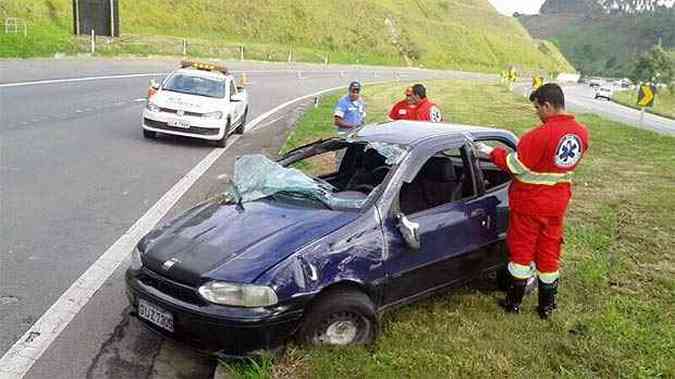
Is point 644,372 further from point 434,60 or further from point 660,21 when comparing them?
point 660,21

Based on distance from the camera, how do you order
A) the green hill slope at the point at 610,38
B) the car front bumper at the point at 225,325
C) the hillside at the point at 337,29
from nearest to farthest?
the car front bumper at the point at 225,325 < the hillside at the point at 337,29 < the green hill slope at the point at 610,38

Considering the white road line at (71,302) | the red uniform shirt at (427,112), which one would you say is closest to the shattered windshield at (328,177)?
the white road line at (71,302)

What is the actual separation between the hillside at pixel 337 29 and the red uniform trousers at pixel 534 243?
2664 cm

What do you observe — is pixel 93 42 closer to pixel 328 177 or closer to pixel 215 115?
pixel 215 115

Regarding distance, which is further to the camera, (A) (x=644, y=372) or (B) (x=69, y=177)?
(B) (x=69, y=177)

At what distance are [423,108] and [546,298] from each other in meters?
3.90

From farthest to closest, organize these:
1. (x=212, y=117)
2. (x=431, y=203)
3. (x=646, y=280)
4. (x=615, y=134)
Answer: (x=615, y=134), (x=212, y=117), (x=646, y=280), (x=431, y=203)

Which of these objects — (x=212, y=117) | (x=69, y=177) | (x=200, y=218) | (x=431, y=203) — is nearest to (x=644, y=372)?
(x=431, y=203)

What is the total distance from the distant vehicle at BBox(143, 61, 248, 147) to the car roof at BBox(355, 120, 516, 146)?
23.0ft

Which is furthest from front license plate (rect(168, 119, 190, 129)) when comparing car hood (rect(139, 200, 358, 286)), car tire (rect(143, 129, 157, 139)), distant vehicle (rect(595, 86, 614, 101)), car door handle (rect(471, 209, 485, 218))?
distant vehicle (rect(595, 86, 614, 101))

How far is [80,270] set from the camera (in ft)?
18.3

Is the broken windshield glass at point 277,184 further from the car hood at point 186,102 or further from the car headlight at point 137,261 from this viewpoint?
the car hood at point 186,102

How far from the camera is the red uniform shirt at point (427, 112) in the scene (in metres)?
8.32

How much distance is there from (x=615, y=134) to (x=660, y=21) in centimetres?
16457
